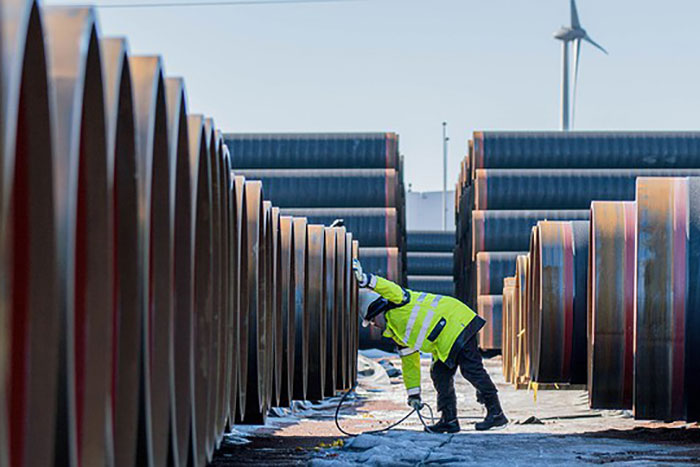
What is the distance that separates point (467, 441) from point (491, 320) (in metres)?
13.5

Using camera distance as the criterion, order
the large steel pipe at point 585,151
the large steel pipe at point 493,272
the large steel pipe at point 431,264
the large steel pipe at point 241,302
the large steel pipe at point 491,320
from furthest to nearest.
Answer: the large steel pipe at point 431,264, the large steel pipe at point 585,151, the large steel pipe at point 493,272, the large steel pipe at point 491,320, the large steel pipe at point 241,302

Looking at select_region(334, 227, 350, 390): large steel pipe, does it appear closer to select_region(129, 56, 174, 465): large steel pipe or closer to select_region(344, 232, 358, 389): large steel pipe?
select_region(344, 232, 358, 389): large steel pipe

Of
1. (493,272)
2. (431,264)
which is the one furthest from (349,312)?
(431,264)

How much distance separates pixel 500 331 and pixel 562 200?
2994 mm

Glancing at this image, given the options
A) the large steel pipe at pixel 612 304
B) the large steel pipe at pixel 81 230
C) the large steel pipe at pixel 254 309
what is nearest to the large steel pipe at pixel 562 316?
the large steel pipe at pixel 612 304

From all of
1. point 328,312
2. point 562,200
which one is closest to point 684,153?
point 562,200

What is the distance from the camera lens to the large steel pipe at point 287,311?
28.6ft

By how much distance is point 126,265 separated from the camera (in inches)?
150

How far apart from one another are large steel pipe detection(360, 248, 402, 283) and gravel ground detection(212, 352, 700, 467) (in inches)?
380

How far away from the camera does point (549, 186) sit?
22234 millimetres

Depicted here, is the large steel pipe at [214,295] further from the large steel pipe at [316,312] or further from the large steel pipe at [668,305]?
the large steel pipe at [316,312]

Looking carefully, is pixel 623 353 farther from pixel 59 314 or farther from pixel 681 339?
pixel 59 314

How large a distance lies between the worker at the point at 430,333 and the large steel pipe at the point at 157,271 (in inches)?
204

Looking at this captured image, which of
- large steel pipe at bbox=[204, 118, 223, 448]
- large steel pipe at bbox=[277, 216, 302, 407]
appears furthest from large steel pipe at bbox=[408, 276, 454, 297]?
large steel pipe at bbox=[204, 118, 223, 448]
